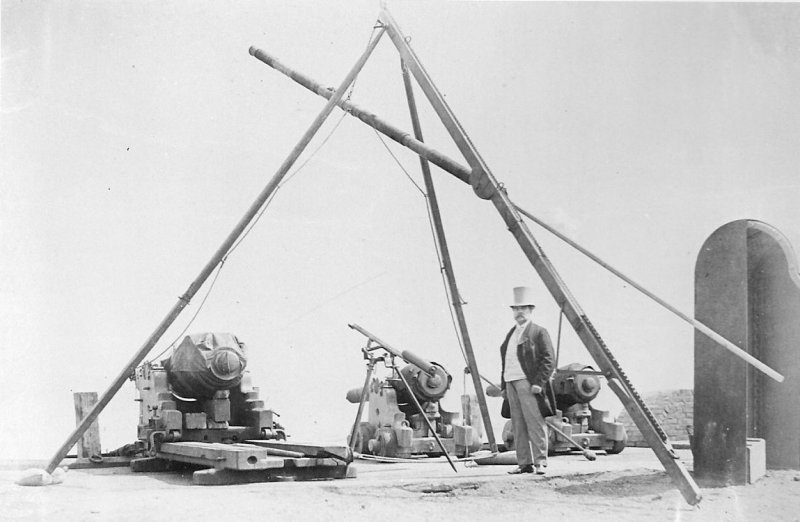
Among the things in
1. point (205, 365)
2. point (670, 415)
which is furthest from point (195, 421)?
point (670, 415)

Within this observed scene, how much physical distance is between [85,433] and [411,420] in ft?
16.1

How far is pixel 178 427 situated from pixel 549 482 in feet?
17.1

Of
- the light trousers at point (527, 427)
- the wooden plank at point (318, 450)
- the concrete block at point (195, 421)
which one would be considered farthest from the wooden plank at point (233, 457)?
the light trousers at point (527, 427)

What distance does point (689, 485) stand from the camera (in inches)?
268

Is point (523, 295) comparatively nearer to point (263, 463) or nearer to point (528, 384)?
point (528, 384)

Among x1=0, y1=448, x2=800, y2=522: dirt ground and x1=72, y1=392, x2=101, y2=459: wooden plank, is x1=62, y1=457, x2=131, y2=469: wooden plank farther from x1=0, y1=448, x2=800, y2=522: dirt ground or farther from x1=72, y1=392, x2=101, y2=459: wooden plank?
x1=0, y1=448, x2=800, y2=522: dirt ground

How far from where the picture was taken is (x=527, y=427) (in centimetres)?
931

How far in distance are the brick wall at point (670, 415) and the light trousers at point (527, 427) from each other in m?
7.33

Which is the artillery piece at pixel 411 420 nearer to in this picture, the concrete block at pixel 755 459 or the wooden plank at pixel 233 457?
the wooden plank at pixel 233 457

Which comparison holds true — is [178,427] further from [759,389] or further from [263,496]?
[759,389]

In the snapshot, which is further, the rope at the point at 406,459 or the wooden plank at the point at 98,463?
the rope at the point at 406,459

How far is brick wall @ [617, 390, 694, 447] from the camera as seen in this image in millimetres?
16266

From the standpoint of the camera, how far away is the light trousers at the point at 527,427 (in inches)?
364

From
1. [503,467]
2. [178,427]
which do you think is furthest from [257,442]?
[503,467]
